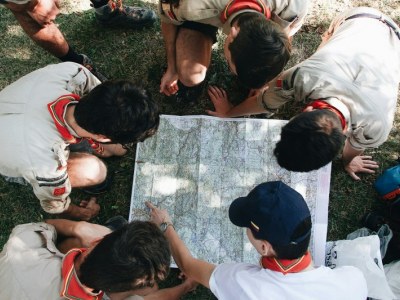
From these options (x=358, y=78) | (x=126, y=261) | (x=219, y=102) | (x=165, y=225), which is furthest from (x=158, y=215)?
(x=358, y=78)

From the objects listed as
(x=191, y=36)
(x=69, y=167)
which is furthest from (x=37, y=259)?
(x=191, y=36)

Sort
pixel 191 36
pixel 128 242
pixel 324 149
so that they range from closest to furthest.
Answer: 1. pixel 128 242
2. pixel 324 149
3. pixel 191 36

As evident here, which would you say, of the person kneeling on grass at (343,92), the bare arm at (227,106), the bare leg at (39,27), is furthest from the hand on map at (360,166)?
the bare leg at (39,27)

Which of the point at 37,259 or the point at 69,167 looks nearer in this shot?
the point at 37,259

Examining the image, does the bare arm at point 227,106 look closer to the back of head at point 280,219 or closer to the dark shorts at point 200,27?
the dark shorts at point 200,27

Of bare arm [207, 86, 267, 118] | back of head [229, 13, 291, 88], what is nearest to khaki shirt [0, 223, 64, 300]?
back of head [229, 13, 291, 88]

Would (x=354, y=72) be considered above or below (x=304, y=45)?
above

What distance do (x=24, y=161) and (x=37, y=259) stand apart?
41 cm

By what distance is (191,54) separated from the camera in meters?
2.38

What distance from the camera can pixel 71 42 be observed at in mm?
2760

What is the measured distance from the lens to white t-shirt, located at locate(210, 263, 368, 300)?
5.11ft

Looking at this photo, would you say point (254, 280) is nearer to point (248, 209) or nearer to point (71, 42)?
point (248, 209)

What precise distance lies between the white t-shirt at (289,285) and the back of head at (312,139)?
0.44 m

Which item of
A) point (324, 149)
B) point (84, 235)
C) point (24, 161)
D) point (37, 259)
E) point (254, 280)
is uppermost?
point (324, 149)
